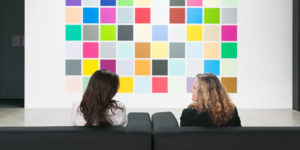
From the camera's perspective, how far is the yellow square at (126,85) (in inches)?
316

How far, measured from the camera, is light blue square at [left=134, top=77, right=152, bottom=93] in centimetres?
800

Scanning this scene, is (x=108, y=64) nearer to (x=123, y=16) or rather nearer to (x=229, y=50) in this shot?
(x=123, y=16)

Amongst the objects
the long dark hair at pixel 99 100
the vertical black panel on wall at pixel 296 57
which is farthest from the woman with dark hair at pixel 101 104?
the vertical black panel on wall at pixel 296 57

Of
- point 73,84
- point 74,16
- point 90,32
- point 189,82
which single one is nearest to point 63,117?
point 73,84

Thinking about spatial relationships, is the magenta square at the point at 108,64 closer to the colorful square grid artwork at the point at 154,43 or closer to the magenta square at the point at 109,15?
the colorful square grid artwork at the point at 154,43

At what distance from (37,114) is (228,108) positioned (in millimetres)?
5295

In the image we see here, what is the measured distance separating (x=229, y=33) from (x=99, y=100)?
610cm

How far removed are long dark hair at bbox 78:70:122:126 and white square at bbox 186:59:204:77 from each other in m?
5.65

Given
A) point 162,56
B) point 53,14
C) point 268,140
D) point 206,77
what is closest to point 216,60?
point 162,56

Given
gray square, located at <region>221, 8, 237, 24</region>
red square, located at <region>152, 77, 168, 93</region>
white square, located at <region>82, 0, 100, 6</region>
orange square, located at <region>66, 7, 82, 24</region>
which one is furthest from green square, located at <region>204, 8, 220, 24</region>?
orange square, located at <region>66, 7, 82, 24</region>

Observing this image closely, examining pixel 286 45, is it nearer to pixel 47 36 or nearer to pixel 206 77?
pixel 47 36

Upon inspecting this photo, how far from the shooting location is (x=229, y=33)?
8.04 metres

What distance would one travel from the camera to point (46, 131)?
192 centimetres

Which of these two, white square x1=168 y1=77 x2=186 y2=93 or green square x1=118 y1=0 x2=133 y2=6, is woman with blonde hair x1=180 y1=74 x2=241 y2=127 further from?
green square x1=118 y1=0 x2=133 y2=6
